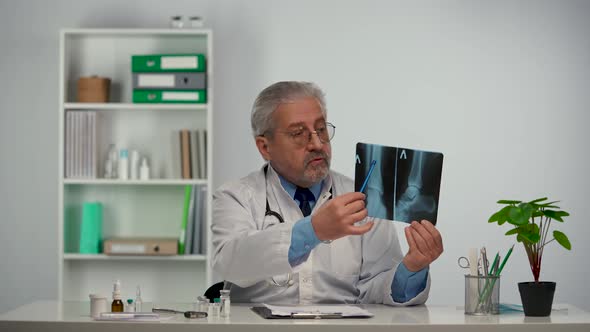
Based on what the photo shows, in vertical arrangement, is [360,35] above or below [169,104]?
above

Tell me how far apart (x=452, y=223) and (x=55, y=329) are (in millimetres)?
3120

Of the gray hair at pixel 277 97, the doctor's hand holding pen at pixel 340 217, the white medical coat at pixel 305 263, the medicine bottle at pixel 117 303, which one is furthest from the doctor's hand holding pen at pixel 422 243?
the medicine bottle at pixel 117 303

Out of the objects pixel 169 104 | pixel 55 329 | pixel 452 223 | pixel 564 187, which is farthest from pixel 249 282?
pixel 564 187

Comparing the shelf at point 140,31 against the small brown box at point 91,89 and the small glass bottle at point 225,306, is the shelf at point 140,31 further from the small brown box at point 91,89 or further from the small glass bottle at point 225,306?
the small glass bottle at point 225,306

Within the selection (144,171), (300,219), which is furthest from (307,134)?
(144,171)

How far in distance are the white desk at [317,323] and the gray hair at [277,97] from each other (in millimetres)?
795

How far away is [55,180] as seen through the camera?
4.89 m

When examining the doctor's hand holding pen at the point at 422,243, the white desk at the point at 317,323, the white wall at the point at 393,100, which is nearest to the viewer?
the white desk at the point at 317,323

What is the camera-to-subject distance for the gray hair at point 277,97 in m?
2.81

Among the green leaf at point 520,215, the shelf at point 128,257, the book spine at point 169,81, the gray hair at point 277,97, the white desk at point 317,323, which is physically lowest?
the shelf at point 128,257

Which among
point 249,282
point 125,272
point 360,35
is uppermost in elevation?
point 360,35

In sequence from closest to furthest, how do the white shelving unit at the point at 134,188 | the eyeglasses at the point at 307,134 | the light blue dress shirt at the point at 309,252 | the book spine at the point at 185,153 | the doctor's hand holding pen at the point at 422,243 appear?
1. the light blue dress shirt at the point at 309,252
2. the doctor's hand holding pen at the point at 422,243
3. the eyeglasses at the point at 307,134
4. the book spine at the point at 185,153
5. the white shelving unit at the point at 134,188

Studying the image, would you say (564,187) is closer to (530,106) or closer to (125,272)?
(530,106)

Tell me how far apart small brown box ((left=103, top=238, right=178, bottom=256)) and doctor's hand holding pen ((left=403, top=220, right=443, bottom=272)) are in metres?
2.21
